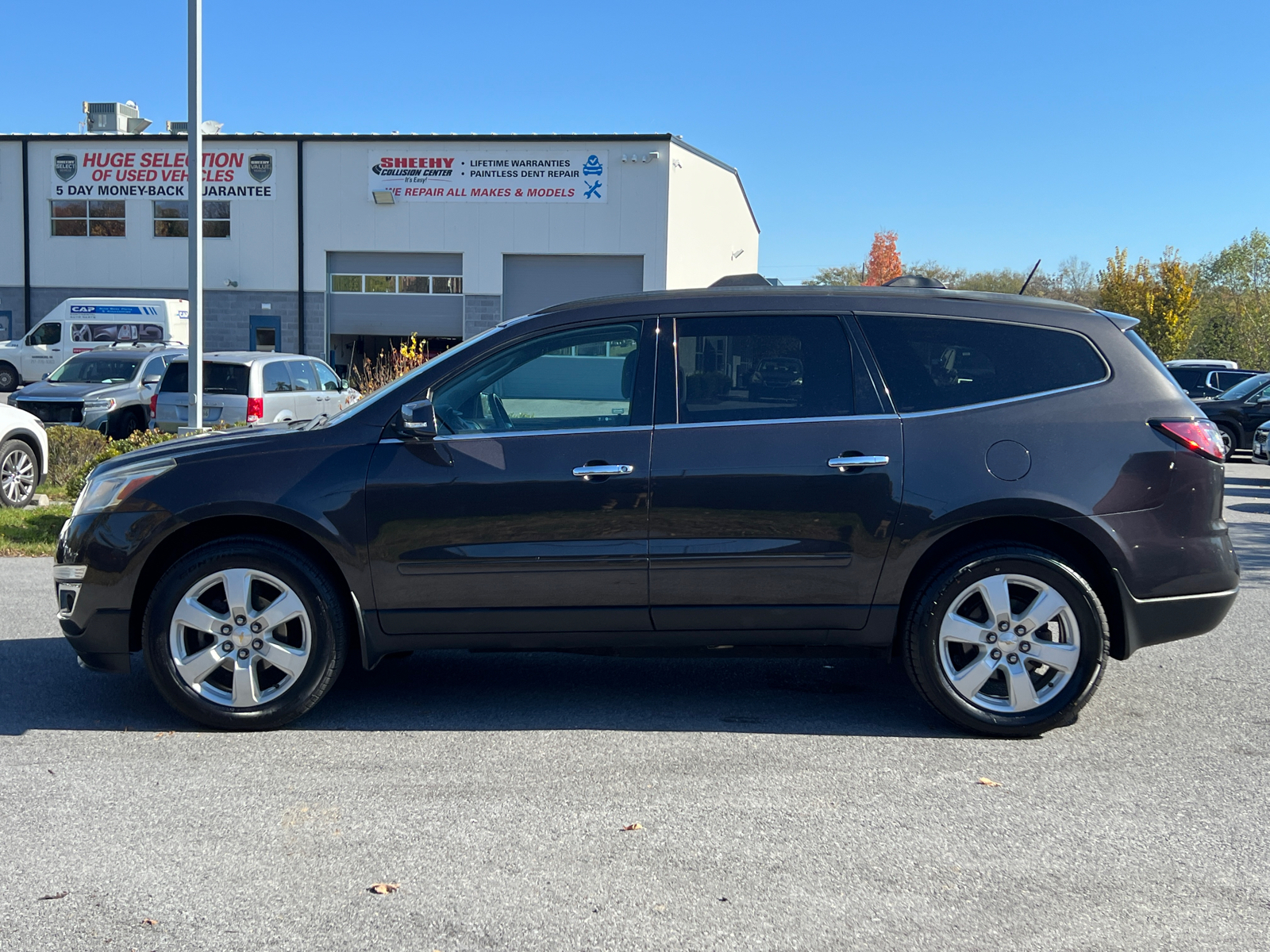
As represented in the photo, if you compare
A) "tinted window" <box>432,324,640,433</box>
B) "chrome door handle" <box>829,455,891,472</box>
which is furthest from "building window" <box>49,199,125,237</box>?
"chrome door handle" <box>829,455,891,472</box>

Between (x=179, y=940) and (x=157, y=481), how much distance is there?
227cm

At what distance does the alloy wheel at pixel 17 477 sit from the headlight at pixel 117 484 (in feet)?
24.3

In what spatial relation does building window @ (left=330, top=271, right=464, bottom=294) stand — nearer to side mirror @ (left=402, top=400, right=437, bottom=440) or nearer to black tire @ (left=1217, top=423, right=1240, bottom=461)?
black tire @ (left=1217, top=423, right=1240, bottom=461)

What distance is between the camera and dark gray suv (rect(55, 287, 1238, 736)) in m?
4.83

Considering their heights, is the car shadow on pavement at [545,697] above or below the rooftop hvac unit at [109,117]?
below

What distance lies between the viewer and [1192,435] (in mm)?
4859

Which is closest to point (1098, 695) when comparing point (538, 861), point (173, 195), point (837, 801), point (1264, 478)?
point (837, 801)

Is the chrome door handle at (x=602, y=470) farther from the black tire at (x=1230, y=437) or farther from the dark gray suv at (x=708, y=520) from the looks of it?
the black tire at (x=1230, y=437)

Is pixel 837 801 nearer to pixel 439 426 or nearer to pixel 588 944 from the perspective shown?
pixel 588 944

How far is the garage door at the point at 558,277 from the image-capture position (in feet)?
123

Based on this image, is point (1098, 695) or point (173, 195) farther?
point (173, 195)

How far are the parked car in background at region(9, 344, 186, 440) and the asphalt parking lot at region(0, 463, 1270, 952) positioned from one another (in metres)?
14.9

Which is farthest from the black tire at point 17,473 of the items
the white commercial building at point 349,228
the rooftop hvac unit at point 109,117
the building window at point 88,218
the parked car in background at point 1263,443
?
the rooftop hvac unit at point 109,117

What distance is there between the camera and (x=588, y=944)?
124 inches
